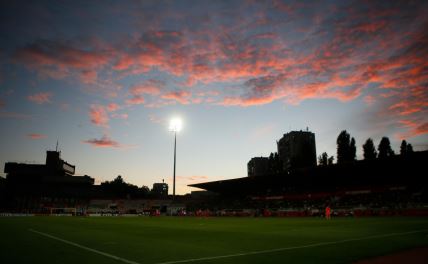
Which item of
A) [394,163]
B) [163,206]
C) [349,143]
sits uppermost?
[349,143]

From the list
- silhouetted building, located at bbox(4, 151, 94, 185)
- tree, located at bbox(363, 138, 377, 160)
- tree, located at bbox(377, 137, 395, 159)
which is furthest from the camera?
silhouetted building, located at bbox(4, 151, 94, 185)

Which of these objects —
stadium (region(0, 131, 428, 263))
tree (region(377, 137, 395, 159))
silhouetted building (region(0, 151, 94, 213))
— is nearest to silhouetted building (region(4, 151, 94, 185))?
silhouetted building (region(0, 151, 94, 213))

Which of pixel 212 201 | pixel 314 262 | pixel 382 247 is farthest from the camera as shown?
pixel 212 201

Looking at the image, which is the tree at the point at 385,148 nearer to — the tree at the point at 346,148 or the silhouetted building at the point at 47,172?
the tree at the point at 346,148

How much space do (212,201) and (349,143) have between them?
42632mm

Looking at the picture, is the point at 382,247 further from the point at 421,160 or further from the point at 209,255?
the point at 421,160

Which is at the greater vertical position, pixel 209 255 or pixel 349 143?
pixel 349 143

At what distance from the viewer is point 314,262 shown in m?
8.99

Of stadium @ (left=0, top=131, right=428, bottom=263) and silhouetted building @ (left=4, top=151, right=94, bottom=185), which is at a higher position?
silhouetted building @ (left=4, top=151, right=94, bottom=185)

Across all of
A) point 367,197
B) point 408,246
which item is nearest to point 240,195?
point 367,197

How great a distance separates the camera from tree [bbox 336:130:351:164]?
8719 cm

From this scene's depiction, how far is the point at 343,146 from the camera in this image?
8756cm

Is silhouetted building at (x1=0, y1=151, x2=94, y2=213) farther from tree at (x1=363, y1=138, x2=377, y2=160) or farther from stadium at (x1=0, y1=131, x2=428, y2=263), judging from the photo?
tree at (x1=363, y1=138, x2=377, y2=160)

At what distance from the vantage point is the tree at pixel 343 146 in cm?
8719
